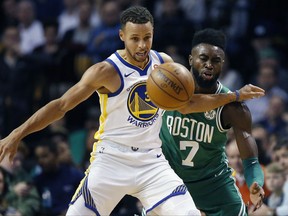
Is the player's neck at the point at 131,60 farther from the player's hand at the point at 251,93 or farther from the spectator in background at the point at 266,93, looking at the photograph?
the spectator in background at the point at 266,93

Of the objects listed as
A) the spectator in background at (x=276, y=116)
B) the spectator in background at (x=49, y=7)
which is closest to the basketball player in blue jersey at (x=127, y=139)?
the spectator in background at (x=276, y=116)

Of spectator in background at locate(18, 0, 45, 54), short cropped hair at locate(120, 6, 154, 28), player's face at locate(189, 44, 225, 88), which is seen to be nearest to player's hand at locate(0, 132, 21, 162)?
short cropped hair at locate(120, 6, 154, 28)

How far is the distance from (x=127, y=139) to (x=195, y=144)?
3.31 ft

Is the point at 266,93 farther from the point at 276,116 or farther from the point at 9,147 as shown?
the point at 9,147

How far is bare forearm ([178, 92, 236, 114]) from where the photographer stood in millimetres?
7773

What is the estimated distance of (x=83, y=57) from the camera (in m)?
14.2

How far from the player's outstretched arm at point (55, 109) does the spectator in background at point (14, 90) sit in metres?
6.68

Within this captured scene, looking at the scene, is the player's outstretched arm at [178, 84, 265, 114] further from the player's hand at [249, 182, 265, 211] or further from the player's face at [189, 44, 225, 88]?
the player's hand at [249, 182, 265, 211]

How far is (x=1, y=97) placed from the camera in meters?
14.0

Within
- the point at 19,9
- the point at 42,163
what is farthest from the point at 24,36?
the point at 42,163

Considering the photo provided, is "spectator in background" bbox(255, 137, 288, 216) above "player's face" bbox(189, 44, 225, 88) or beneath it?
beneath

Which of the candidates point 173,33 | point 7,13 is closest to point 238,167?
point 173,33

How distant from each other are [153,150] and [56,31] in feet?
25.0

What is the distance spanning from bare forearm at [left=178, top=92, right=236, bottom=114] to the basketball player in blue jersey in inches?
15.2
